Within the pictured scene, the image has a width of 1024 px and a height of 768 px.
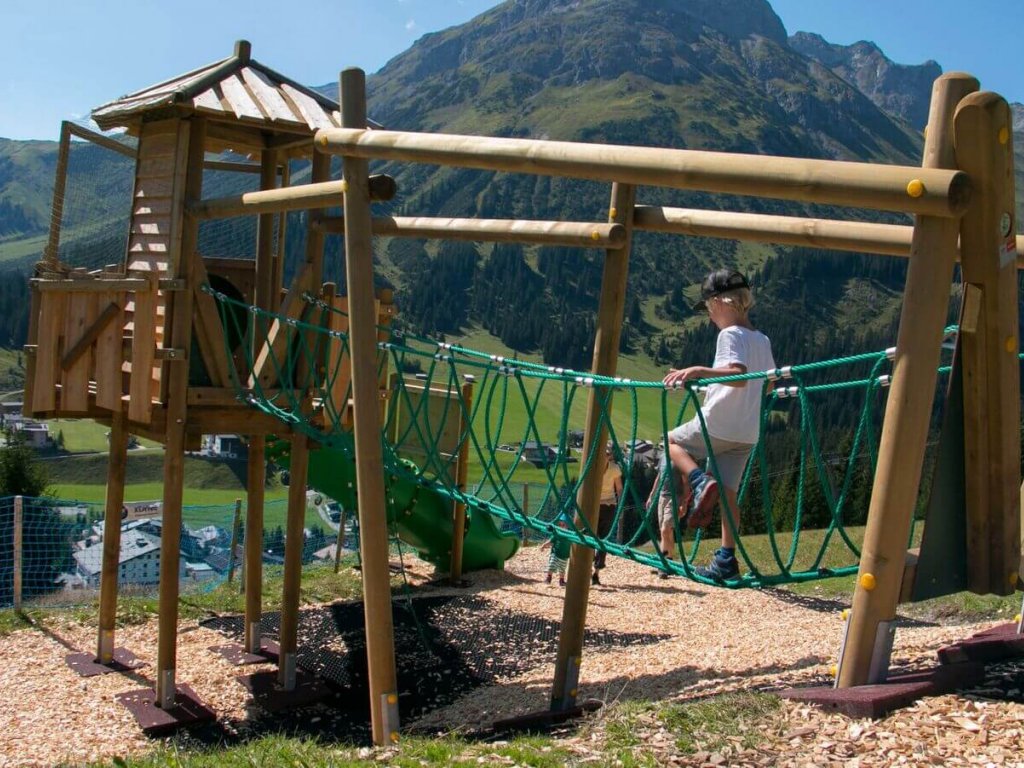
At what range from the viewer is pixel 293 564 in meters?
7.72

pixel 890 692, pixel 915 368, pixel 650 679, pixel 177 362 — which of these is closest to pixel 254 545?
pixel 177 362

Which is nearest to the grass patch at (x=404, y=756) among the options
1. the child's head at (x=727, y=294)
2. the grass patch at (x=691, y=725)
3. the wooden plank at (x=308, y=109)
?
the grass patch at (x=691, y=725)

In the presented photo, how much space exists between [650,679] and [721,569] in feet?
6.16

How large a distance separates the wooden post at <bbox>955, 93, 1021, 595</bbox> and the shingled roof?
4.81 metres

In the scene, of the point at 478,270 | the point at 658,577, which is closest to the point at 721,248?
the point at 478,270

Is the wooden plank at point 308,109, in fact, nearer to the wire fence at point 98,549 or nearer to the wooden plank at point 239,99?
the wooden plank at point 239,99

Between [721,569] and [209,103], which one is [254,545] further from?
[721,569]

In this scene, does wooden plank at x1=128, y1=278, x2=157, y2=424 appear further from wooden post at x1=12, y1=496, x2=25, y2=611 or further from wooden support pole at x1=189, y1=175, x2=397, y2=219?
wooden post at x1=12, y1=496, x2=25, y2=611

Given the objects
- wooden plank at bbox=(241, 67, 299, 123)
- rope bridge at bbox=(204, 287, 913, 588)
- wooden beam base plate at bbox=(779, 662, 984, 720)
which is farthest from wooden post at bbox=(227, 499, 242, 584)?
wooden beam base plate at bbox=(779, 662, 984, 720)

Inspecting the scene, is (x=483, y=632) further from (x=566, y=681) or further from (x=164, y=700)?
(x=566, y=681)

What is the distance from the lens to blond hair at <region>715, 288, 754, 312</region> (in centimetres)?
450

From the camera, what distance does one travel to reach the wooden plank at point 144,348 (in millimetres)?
6965

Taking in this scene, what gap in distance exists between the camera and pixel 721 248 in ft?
484

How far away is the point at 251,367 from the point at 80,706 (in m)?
2.74
